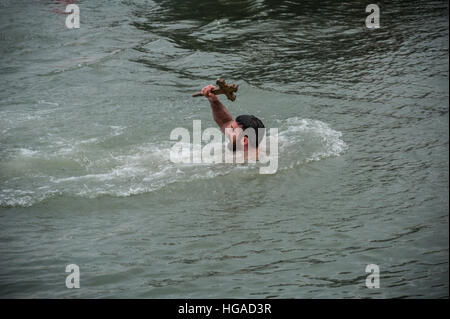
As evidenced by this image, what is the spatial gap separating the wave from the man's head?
0.24 metres

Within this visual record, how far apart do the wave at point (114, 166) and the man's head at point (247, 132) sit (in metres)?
0.24

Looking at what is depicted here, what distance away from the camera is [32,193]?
6.09 metres

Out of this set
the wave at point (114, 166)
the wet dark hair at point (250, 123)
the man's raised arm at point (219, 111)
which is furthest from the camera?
the wet dark hair at point (250, 123)

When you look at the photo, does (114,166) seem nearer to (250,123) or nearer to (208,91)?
(208,91)

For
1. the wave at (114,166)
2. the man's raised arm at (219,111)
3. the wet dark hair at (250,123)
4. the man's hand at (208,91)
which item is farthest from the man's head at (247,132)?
the man's hand at (208,91)

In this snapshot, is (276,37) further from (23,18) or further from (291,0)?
(23,18)

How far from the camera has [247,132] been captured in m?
6.57

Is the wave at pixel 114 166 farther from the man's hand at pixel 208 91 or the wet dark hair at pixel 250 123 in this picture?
the man's hand at pixel 208 91

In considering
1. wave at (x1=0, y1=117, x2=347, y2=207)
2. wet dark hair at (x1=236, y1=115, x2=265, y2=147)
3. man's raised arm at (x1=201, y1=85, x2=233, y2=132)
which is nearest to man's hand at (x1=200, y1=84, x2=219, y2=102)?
man's raised arm at (x1=201, y1=85, x2=233, y2=132)

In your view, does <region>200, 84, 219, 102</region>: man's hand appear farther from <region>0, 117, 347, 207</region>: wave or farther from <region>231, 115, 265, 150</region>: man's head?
<region>0, 117, 347, 207</region>: wave

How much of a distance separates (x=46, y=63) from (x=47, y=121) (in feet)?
10.3

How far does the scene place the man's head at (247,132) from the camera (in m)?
6.55

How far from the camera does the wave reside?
6137mm

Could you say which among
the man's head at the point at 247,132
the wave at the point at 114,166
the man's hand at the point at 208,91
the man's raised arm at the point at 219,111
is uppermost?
the man's hand at the point at 208,91
